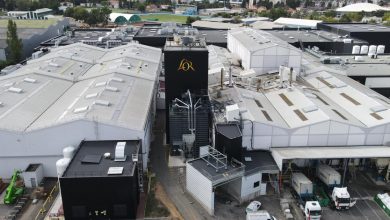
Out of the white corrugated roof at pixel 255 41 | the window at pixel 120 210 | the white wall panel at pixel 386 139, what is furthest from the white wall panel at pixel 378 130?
the window at pixel 120 210

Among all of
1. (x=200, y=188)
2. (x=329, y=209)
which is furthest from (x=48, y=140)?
(x=329, y=209)

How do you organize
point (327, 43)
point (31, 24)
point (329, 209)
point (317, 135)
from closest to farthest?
point (329, 209) < point (317, 135) < point (327, 43) < point (31, 24)

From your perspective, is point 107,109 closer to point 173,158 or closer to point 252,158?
point 173,158

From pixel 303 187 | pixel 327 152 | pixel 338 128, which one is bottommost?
pixel 303 187

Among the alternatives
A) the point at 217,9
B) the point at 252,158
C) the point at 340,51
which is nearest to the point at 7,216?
the point at 252,158

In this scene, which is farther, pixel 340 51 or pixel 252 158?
pixel 340 51

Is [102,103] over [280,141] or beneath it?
over

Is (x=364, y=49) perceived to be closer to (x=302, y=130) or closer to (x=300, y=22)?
(x=302, y=130)
